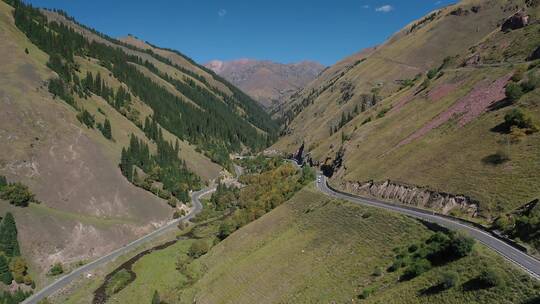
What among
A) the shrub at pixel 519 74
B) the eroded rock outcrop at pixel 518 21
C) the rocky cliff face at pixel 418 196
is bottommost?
the rocky cliff face at pixel 418 196

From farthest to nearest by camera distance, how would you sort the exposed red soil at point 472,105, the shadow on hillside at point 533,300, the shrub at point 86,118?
1. the shrub at point 86,118
2. the exposed red soil at point 472,105
3. the shadow on hillside at point 533,300

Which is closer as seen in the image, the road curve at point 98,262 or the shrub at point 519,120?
the shrub at point 519,120

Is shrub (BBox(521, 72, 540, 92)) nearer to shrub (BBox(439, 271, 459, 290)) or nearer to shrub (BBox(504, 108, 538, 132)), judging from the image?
shrub (BBox(504, 108, 538, 132))

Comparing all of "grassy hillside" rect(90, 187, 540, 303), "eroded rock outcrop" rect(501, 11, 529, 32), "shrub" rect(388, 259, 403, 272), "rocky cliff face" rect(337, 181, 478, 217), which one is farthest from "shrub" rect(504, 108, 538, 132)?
"eroded rock outcrop" rect(501, 11, 529, 32)

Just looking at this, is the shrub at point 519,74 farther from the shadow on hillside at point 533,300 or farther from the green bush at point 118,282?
the green bush at point 118,282

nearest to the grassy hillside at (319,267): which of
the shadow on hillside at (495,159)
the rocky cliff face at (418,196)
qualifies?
the rocky cliff face at (418,196)

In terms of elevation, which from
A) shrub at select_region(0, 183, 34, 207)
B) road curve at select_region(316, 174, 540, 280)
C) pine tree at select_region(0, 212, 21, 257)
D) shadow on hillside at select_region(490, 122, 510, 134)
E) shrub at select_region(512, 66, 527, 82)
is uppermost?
shrub at select_region(512, 66, 527, 82)

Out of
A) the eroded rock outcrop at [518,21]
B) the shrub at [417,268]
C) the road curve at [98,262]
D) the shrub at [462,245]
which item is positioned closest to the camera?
the shrub at [462,245]

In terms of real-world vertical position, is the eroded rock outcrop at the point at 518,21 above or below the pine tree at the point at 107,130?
above
